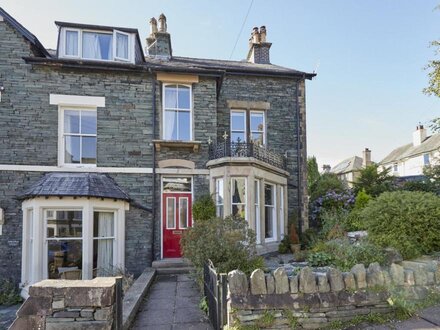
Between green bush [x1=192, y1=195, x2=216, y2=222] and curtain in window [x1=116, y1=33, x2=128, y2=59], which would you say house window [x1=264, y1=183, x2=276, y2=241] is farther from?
curtain in window [x1=116, y1=33, x2=128, y2=59]

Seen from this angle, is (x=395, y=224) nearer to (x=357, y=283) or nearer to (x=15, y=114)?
(x=357, y=283)

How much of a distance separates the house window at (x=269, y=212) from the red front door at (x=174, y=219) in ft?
9.68

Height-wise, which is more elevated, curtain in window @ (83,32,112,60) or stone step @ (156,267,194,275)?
curtain in window @ (83,32,112,60)

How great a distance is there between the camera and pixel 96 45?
10.8 metres

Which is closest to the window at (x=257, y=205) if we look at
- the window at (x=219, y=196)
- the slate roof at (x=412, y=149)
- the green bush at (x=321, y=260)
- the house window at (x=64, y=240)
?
the window at (x=219, y=196)

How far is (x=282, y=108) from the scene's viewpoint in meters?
12.9

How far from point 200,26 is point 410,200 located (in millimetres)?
7454

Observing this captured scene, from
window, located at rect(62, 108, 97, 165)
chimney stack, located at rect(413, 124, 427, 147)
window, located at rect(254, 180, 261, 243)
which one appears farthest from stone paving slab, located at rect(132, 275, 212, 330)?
chimney stack, located at rect(413, 124, 427, 147)

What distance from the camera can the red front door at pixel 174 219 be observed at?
10367 mm

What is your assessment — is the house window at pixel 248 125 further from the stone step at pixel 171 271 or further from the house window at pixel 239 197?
the stone step at pixel 171 271

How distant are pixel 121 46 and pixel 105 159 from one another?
4.21 meters

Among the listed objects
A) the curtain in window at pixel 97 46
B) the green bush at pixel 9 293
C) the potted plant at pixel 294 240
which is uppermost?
the curtain in window at pixel 97 46

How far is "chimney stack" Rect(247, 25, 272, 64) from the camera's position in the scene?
49.6ft

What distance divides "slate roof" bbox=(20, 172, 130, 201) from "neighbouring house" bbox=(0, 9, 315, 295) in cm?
4
